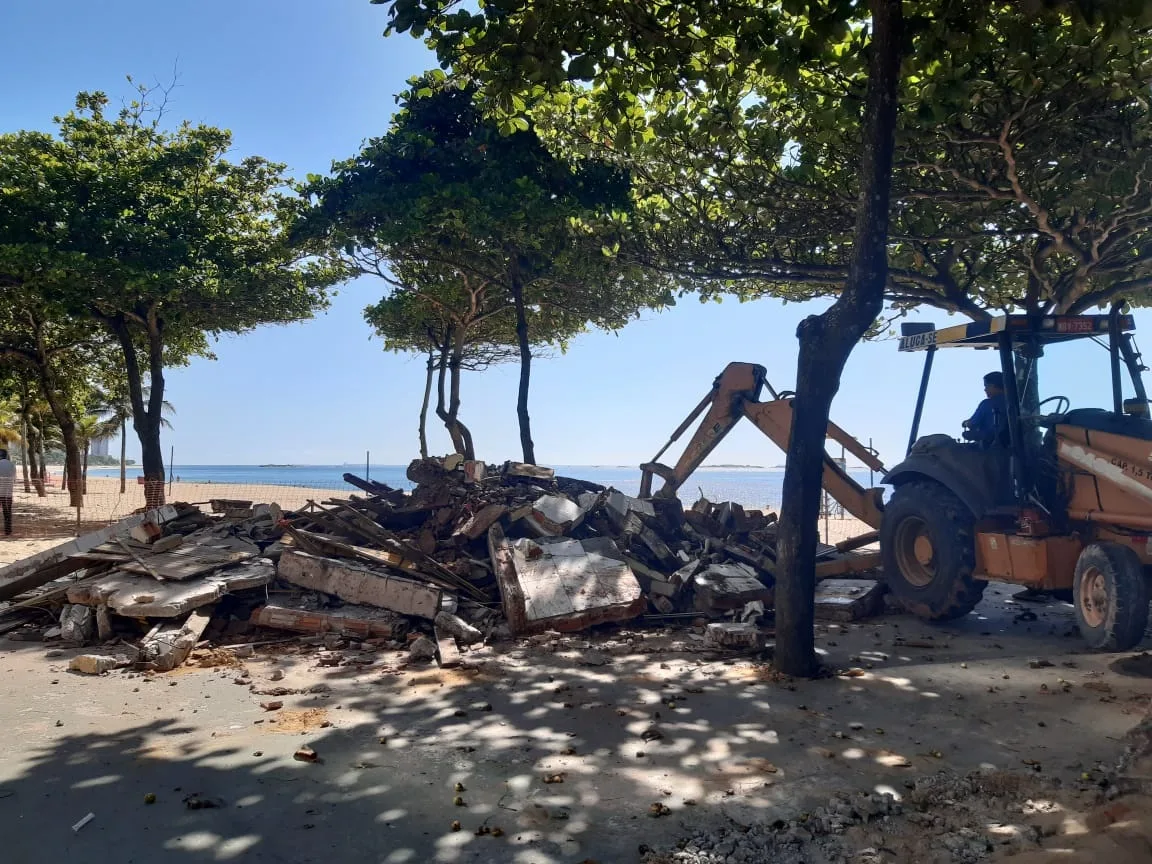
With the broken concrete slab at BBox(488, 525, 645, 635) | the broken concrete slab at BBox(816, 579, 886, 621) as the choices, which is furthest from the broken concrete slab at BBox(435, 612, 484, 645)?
the broken concrete slab at BBox(816, 579, 886, 621)

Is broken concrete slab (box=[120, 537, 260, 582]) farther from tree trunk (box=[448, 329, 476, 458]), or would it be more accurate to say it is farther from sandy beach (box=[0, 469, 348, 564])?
tree trunk (box=[448, 329, 476, 458])

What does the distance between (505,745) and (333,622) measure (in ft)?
12.5

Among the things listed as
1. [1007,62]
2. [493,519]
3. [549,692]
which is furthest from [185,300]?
[1007,62]

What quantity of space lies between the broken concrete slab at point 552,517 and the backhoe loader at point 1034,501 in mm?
3881

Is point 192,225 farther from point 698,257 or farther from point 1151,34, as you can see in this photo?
point 1151,34

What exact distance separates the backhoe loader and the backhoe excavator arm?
0.48m

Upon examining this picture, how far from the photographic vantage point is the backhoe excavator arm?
9812mm

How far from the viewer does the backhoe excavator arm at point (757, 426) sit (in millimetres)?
9812

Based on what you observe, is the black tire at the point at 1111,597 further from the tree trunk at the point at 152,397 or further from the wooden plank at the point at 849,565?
the tree trunk at the point at 152,397

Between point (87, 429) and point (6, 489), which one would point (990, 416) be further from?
point (87, 429)

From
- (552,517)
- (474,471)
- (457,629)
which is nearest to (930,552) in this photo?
(552,517)

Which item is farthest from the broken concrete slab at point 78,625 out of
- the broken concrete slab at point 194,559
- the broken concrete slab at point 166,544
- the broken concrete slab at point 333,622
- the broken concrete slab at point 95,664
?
the broken concrete slab at point 333,622

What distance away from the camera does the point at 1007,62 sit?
26.2 feet

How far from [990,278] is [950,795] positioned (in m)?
11.9
